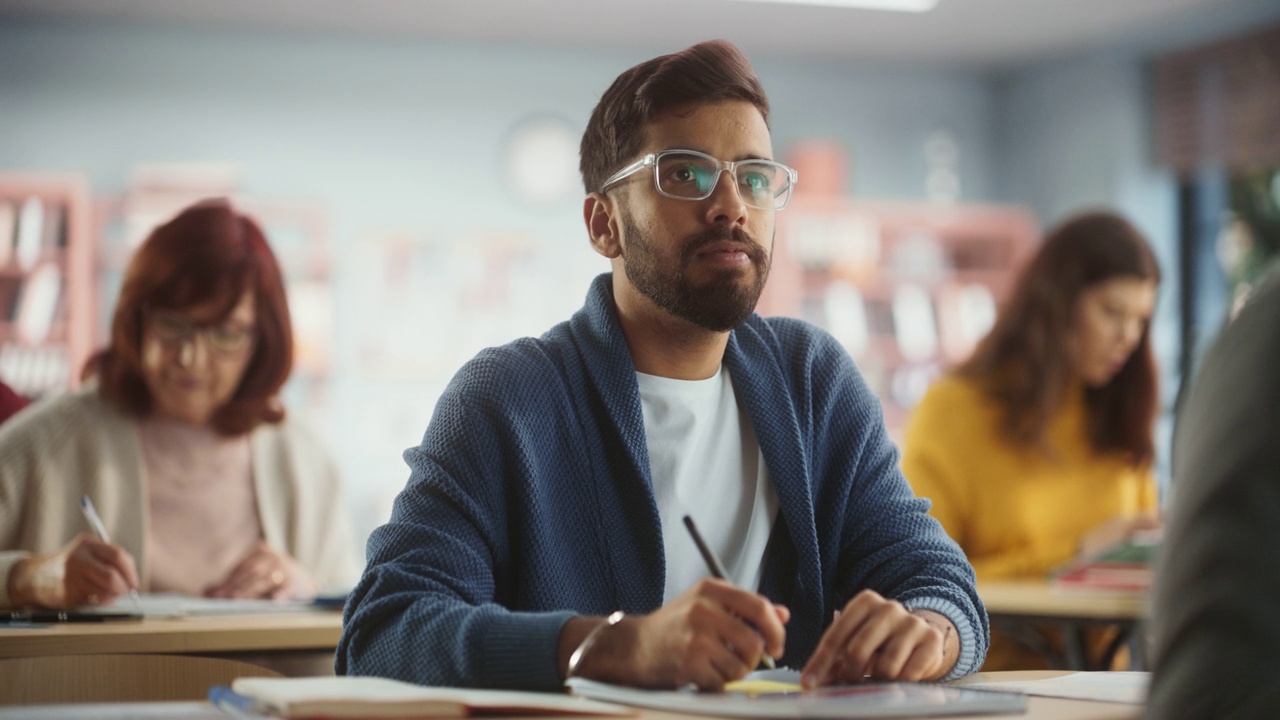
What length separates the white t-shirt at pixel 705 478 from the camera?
64.0 inches

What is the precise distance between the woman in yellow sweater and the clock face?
11.1 feet

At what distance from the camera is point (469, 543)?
146 cm

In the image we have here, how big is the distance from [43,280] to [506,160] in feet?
6.79

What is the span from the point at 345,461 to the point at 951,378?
345 cm

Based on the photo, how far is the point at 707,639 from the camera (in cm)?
113

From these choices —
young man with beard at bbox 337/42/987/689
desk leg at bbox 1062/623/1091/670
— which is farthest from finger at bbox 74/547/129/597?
desk leg at bbox 1062/623/1091/670

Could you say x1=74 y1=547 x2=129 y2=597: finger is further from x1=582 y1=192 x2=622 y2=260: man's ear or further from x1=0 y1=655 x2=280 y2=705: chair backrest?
x1=582 y1=192 x2=622 y2=260: man's ear

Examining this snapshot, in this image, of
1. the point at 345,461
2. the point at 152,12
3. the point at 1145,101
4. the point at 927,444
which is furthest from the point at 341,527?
the point at 1145,101

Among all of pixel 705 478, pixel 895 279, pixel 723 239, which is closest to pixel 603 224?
pixel 723 239

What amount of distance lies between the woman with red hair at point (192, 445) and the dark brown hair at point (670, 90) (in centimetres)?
119

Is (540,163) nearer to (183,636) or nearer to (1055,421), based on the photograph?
(1055,421)

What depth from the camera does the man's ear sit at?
1761 mm

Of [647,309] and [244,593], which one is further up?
[647,309]

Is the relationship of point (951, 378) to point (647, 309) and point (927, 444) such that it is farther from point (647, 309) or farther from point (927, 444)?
point (647, 309)
